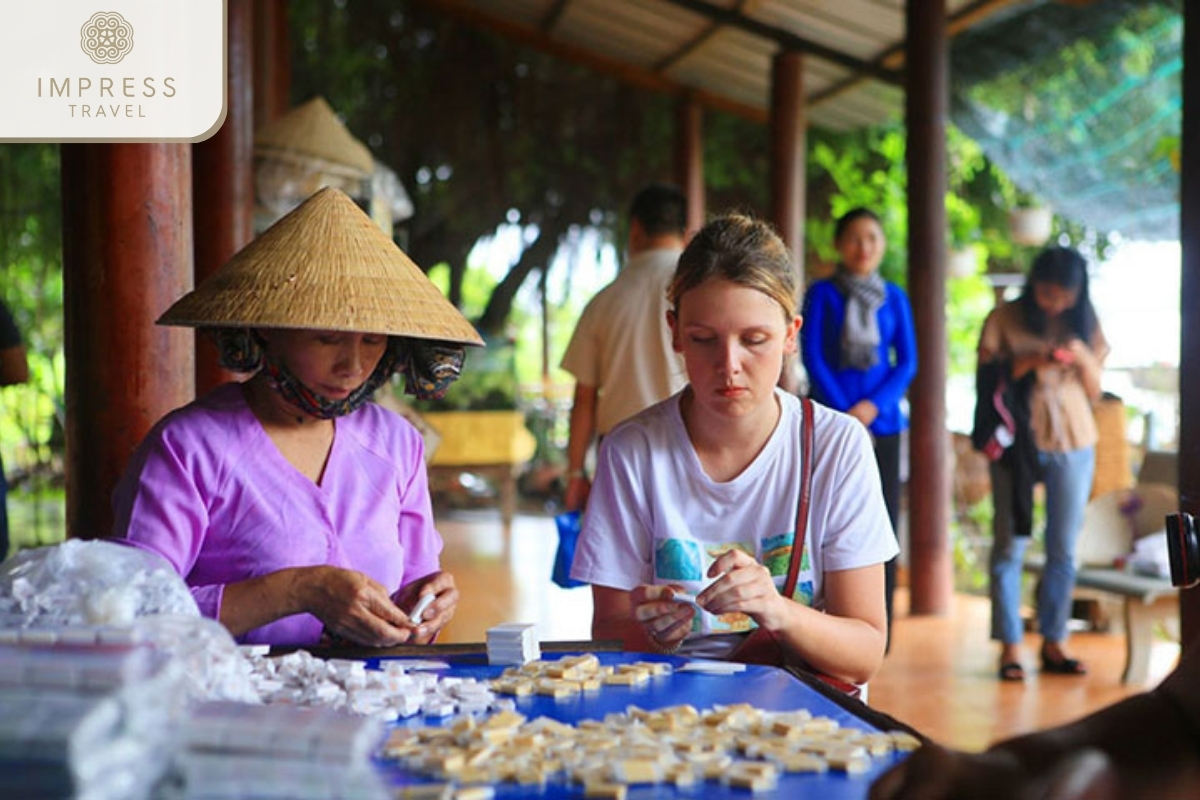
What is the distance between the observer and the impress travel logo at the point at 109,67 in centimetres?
322

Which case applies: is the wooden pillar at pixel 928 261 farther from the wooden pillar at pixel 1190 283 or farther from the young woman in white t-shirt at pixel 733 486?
the young woman in white t-shirt at pixel 733 486

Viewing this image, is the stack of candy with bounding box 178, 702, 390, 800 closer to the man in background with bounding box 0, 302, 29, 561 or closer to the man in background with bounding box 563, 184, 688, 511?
the man in background with bounding box 563, 184, 688, 511

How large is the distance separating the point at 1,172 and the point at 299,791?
11526mm

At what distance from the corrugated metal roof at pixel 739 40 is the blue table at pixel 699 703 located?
617cm

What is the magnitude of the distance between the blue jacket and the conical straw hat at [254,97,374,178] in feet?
6.38

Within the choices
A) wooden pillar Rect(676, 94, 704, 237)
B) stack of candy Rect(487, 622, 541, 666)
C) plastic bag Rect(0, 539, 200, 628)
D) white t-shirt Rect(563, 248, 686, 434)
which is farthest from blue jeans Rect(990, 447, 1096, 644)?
wooden pillar Rect(676, 94, 704, 237)

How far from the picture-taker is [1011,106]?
851cm

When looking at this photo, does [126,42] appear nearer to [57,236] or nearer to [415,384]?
[415,384]

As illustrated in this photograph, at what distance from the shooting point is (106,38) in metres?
3.47

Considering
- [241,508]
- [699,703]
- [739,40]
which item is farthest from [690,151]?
[699,703]

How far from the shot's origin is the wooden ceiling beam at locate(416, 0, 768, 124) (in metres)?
11.3

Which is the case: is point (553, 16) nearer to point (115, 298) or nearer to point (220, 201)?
point (220, 201)

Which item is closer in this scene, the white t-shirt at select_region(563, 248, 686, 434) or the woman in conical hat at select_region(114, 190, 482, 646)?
the woman in conical hat at select_region(114, 190, 482, 646)

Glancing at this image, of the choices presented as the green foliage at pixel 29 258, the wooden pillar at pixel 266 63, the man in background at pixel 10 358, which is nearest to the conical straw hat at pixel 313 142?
the man in background at pixel 10 358
